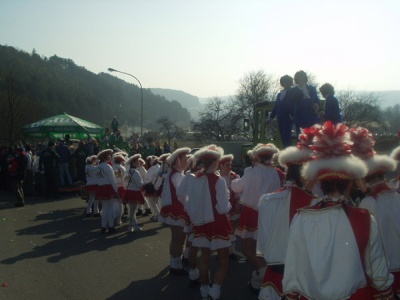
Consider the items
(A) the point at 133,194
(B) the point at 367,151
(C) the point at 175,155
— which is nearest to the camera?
(B) the point at 367,151

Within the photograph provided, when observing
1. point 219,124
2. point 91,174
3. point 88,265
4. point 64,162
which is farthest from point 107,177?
point 219,124

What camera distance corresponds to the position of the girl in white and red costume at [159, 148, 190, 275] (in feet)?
24.1

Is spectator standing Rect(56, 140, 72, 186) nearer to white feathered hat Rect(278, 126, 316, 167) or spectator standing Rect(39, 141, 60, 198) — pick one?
spectator standing Rect(39, 141, 60, 198)

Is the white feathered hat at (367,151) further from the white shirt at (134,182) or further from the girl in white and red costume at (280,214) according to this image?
the white shirt at (134,182)

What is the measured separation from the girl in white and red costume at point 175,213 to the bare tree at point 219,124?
46633mm

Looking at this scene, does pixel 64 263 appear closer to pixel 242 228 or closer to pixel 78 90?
pixel 242 228

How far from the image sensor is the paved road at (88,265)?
657 cm

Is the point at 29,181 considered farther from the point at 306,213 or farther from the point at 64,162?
the point at 306,213

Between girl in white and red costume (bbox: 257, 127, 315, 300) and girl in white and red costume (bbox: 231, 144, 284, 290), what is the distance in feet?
5.41

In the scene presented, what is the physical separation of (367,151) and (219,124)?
52.1 metres

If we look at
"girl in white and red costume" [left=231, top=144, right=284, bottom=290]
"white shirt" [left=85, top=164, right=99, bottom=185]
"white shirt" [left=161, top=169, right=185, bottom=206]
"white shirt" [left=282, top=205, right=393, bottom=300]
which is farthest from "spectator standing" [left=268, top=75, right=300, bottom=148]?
"white shirt" [left=85, top=164, right=99, bottom=185]

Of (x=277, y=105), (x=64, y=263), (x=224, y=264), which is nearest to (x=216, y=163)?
(x=224, y=264)

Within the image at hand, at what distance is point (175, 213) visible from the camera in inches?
291

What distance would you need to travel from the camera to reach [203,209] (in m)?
6.05
